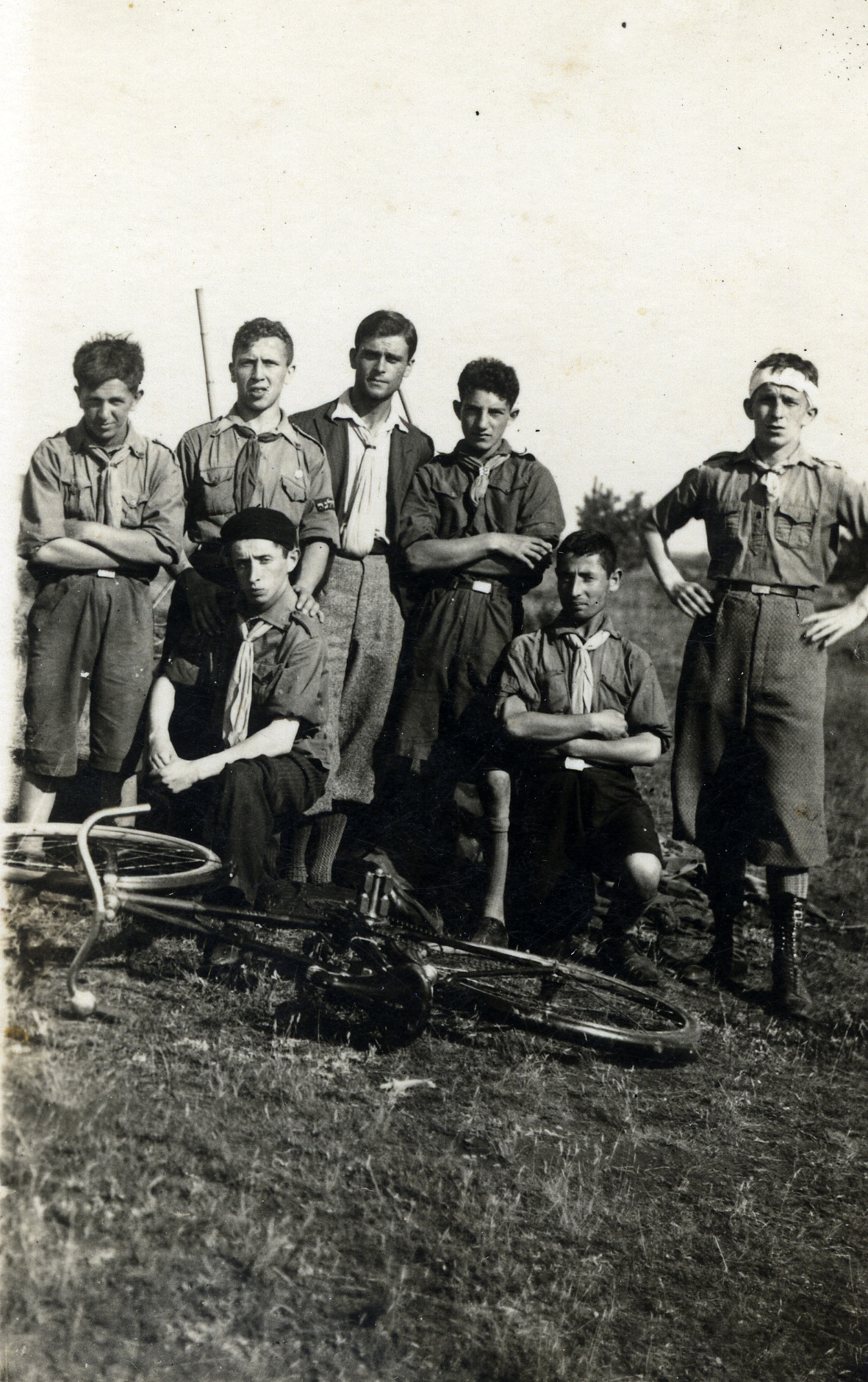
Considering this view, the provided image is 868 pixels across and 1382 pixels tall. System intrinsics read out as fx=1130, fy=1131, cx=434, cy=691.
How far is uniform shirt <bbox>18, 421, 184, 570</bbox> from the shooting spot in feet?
14.0

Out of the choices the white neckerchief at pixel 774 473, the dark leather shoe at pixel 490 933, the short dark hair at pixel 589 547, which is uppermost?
the white neckerchief at pixel 774 473

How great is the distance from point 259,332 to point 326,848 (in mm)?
2037

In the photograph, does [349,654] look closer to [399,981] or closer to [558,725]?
[558,725]

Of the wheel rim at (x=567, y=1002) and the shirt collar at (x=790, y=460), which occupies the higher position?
the shirt collar at (x=790, y=460)

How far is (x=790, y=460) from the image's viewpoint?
460 cm

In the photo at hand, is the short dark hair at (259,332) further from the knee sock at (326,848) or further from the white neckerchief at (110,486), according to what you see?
the knee sock at (326,848)

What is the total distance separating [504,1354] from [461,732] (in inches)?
86.4

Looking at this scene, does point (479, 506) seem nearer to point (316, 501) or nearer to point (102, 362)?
point (316, 501)

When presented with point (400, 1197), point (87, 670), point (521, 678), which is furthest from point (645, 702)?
point (87, 670)

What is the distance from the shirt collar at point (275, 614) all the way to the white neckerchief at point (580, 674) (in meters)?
1.07

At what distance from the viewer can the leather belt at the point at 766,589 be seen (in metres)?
4.57

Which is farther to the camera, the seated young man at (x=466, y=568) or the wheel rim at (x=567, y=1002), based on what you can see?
the seated young man at (x=466, y=568)

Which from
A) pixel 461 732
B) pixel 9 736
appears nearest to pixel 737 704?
pixel 461 732

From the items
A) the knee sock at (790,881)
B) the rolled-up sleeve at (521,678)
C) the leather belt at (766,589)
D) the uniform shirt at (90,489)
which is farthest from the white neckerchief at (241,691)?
the knee sock at (790,881)
